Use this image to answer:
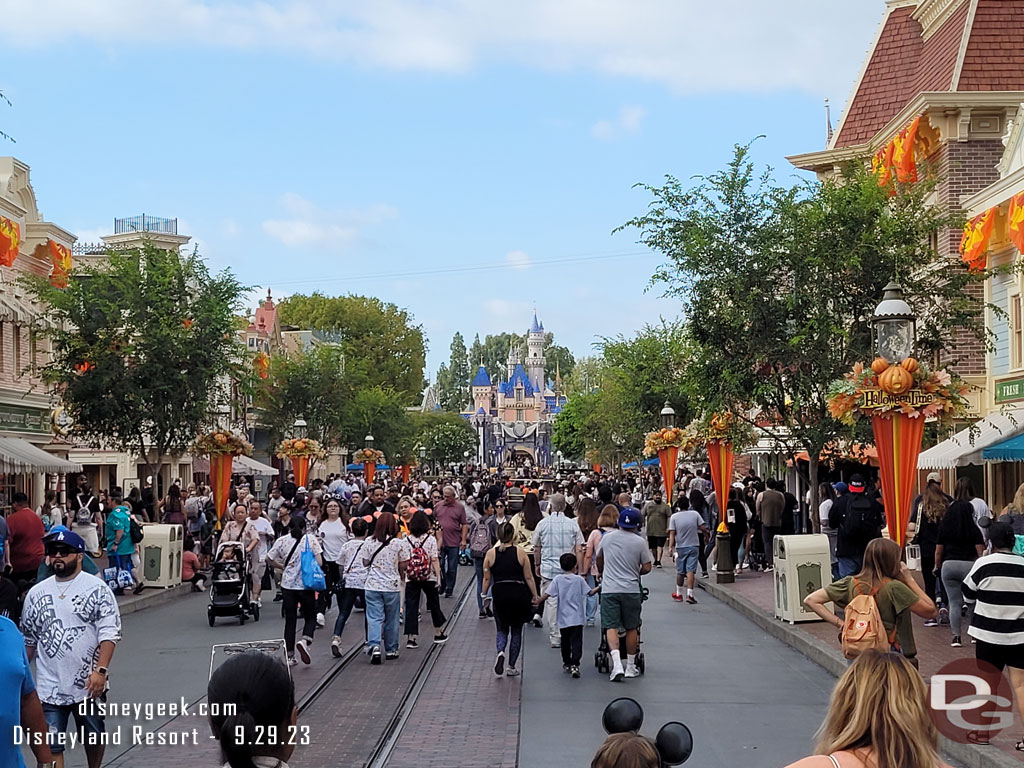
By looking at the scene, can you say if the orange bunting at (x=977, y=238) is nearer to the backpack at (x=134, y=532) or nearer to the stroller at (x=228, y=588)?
the stroller at (x=228, y=588)

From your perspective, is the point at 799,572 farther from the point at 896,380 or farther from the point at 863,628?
the point at 863,628

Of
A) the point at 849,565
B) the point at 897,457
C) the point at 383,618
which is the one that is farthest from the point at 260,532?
the point at 897,457

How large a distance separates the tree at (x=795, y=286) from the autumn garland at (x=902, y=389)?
5490 millimetres

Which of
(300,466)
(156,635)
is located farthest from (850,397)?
(300,466)

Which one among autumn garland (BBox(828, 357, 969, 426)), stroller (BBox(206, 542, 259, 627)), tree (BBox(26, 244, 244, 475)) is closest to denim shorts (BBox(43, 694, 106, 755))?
autumn garland (BBox(828, 357, 969, 426))

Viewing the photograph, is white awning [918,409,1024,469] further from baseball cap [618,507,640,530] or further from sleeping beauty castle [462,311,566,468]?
sleeping beauty castle [462,311,566,468]

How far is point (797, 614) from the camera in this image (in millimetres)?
16922

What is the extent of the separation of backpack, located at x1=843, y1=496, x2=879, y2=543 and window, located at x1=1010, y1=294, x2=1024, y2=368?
37.4 feet

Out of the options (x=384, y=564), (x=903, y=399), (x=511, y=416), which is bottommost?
(x=384, y=564)

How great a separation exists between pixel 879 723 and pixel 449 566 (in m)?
18.3

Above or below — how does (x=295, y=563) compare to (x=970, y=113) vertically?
below

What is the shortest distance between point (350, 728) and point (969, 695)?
4929 millimetres

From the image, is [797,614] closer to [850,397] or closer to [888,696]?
[850,397]

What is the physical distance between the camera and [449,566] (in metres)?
21.7
